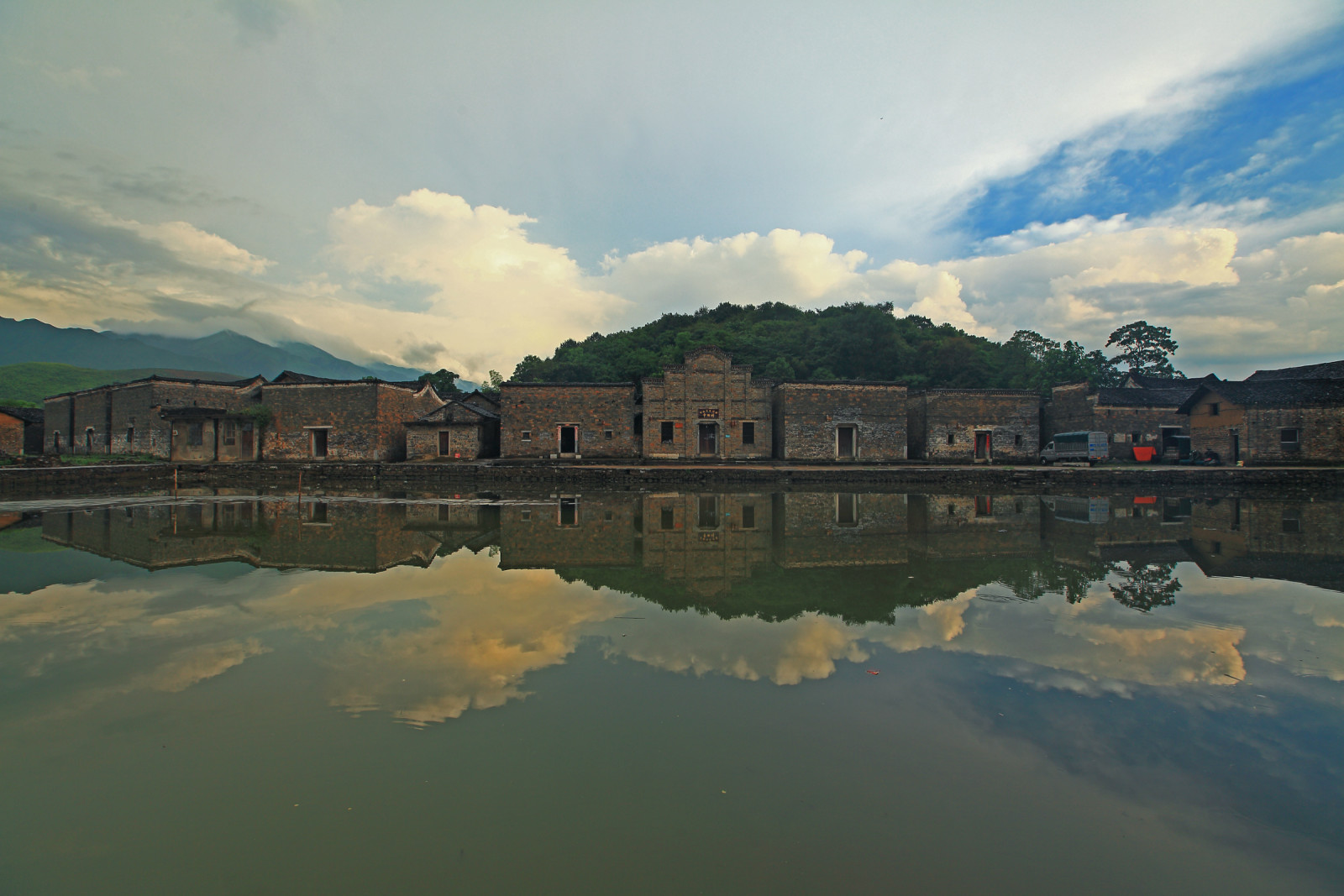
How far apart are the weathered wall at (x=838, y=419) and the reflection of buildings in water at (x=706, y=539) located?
1118 cm

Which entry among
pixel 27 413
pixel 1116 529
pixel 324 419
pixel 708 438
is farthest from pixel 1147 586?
pixel 27 413

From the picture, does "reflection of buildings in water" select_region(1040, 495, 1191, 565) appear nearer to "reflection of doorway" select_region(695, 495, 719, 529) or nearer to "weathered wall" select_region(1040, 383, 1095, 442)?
"reflection of doorway" select_region(695, 495, 719, 529)

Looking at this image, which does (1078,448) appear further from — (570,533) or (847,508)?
(570,533)

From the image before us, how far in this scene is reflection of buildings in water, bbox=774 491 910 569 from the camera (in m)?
9.62

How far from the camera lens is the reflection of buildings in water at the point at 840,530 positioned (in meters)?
9.62

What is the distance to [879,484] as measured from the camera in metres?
22.9

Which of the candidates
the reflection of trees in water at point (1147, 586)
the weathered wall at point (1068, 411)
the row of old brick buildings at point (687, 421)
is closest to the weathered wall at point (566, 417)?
the row of old brick buildings at point (687, 421)

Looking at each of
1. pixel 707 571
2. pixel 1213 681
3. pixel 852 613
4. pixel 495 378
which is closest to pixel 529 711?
pixel 852 613

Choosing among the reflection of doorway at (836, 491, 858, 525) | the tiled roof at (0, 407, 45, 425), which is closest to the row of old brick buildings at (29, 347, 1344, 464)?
the tiled roof at (0, 407, 45, 425)

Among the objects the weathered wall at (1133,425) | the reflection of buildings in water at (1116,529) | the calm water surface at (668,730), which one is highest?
the weathered wall at (1133,425)

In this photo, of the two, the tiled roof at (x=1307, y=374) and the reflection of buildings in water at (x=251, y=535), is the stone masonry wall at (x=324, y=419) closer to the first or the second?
the reflection of buildings in water at (x=251, y=535)

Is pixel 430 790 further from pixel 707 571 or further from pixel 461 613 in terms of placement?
pixel 707 571

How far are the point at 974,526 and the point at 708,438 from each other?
55.9 feet

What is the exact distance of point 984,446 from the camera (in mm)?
30031
